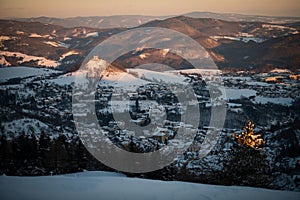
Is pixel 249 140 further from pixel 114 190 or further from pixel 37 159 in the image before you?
pixel 37 159

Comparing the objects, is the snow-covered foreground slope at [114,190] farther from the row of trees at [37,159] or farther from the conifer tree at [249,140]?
the row of trees at [37,159]

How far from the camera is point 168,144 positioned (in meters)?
37.2

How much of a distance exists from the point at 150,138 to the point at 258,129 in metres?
20.6

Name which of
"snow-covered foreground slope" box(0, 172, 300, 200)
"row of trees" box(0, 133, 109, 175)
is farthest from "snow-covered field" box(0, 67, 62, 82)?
"snow-covered foreground slope" box(0, 172, 300, 200)

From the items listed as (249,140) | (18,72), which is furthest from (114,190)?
(18,72)

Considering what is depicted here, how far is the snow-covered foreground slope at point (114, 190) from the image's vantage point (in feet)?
30.0

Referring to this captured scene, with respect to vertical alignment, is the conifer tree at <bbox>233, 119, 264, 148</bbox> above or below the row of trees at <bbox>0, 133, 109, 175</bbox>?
above

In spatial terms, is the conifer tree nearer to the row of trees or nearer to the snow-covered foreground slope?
the snow-covered foreground slope

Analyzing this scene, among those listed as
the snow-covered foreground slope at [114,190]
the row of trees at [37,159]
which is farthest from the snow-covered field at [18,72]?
the snow-covered foreground slope at [114,190]

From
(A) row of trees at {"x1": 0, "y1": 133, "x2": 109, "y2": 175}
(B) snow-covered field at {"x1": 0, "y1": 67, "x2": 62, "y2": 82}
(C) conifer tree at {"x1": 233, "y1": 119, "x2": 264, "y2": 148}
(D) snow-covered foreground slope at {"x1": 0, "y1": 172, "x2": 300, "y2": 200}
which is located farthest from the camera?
(B) snow-covered field at {"x1": 0, "y1": 67, "x2": 62, "y2": 82}

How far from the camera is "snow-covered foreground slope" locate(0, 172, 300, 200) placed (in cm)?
915

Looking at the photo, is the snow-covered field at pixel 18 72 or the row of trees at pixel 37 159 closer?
the row of trees at pixel 37 159

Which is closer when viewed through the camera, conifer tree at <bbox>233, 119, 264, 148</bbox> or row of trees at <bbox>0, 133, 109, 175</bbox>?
conifer tree at <bbox>233, 119, 264, 148</bbox>

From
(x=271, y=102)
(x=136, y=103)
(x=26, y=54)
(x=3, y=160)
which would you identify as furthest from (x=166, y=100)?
(x=26, y=54)
